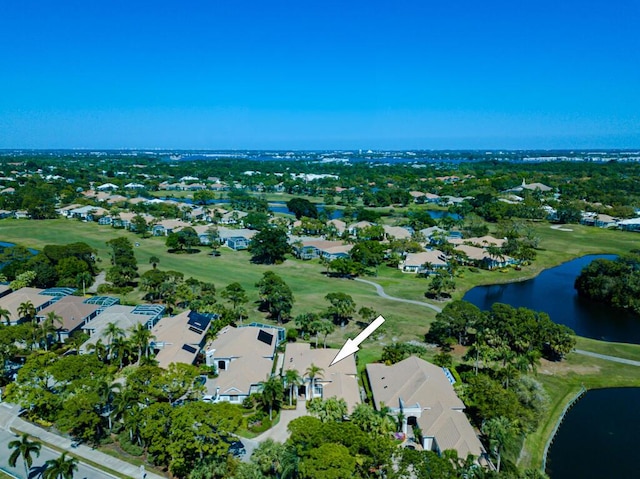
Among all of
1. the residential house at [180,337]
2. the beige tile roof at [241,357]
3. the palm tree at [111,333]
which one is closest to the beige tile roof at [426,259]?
the beige tile roof at [241,357]

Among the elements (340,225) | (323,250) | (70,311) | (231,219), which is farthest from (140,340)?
(231,219)

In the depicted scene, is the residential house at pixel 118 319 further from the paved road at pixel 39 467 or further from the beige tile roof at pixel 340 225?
the beige tile roof at pixel 340 225

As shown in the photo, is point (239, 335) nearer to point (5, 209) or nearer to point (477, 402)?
point (477, 402)

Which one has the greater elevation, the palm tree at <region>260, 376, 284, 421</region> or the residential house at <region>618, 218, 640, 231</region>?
the palm tree at <region>260, 376, 284, 421</region>

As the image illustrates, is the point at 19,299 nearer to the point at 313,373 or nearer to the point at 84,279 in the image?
the point at 84,279

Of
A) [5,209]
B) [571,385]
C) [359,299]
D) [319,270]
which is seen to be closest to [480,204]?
[319,270]

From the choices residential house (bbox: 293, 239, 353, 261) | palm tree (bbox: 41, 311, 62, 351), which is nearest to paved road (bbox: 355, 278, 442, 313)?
residential house (bbox: 293, 239, 353, 261)

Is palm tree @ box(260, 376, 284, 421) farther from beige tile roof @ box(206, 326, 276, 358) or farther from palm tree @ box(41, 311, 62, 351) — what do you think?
palm tree @ box(41, 311, 62, 351)
